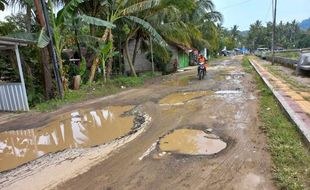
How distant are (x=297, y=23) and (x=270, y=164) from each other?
304 feet

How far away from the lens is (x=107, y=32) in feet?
46.5

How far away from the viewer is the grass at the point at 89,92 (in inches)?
387

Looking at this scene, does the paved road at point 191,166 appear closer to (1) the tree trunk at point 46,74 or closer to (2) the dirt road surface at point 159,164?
(2) the dirt road surface at point 159,164

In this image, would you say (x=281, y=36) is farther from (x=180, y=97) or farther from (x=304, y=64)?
(x=180, y=97)

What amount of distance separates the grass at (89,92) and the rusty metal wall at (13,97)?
447 mm

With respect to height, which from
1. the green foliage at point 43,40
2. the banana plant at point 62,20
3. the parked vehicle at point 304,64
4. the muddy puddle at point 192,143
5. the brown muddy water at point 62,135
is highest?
the banana plant at point 62,20

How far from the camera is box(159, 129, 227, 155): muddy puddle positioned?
4996 mm

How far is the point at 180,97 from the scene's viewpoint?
10.5 meters

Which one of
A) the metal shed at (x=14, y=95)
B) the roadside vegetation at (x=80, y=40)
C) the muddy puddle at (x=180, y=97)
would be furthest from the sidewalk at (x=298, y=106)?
the metal shed at (x=14, y=95)

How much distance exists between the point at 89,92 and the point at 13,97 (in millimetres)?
3459

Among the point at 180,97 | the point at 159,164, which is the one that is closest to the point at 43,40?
the point at 180,97

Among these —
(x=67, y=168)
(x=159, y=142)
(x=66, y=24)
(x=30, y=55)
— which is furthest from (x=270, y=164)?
(x=30, y=55)

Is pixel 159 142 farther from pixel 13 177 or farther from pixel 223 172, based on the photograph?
pixel 13 177

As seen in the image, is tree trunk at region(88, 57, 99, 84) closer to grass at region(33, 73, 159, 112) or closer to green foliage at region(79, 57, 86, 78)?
grass at region(33, 73, 159, 112)
